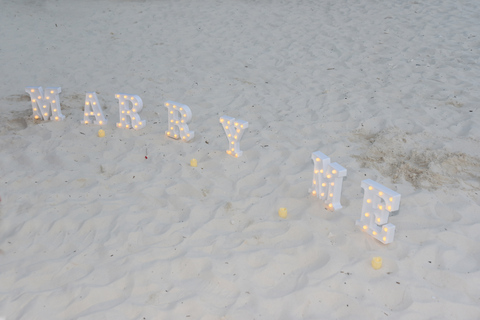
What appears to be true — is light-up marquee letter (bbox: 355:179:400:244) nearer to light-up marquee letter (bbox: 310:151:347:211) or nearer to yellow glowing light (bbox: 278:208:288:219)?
light-up marquee letter (bbox: 310:151:347:211)

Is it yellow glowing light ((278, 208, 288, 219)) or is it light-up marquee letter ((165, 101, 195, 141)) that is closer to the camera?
yellow glowing light ((278, 208, 288, 219))

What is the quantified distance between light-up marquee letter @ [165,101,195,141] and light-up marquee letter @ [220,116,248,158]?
47 centimetres

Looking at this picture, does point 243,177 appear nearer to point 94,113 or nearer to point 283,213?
point 283,213

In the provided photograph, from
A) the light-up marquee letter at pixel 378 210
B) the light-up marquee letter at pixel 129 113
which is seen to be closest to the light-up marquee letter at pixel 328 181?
the light-up marquee letter at pixel 378 210

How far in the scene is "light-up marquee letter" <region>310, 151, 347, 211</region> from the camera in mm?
3686

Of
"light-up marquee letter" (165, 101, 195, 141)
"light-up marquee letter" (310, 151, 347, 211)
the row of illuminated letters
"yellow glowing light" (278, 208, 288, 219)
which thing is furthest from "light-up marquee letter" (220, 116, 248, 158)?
"yellow glowing light" (278, 208, 288, 219)

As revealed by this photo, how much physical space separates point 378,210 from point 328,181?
533 millimetres

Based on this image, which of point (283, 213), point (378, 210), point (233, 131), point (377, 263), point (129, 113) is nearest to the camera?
point (377, 263)

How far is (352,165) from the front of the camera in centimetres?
446

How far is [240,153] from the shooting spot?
461 centimetres

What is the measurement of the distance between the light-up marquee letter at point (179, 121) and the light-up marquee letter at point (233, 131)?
472mm

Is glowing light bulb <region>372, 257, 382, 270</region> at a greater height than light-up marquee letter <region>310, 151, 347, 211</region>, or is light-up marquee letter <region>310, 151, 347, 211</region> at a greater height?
light-up marquee letter <region>310, 151, 347, 211</region>

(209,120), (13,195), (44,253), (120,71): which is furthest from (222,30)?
(44,253)

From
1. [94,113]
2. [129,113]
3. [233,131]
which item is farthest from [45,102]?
[233,131]
